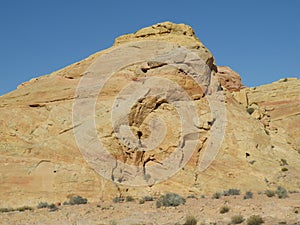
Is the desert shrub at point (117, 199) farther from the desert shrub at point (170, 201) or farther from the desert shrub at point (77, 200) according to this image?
the desert shrub at point (170, 201)

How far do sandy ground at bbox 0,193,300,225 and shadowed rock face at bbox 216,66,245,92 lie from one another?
40586mm

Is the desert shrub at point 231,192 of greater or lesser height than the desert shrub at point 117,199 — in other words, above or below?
above

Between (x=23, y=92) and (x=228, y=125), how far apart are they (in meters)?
12.9

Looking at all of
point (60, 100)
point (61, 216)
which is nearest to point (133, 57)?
point (60, 100)

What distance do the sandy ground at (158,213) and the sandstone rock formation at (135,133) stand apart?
2.33 meters

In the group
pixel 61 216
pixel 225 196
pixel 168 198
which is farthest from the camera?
pixel 225 196

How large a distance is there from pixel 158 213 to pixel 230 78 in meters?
46.4

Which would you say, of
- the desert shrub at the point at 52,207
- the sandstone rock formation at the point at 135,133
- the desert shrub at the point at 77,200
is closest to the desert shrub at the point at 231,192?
the sandstone rock formation at the point at 135,133

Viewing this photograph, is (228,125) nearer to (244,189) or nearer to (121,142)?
(244,189)

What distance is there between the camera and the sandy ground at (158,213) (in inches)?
598

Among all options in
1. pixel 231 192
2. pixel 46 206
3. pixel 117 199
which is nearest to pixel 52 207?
pixel 46 206

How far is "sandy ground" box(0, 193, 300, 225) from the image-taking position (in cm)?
1519

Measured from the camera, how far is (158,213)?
16.8 m

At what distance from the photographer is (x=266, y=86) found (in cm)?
5756
